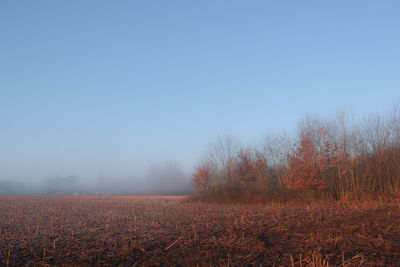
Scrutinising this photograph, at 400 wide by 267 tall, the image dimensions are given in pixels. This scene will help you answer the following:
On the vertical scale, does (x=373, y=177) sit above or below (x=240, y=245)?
above

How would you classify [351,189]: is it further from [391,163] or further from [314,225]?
[314,225]

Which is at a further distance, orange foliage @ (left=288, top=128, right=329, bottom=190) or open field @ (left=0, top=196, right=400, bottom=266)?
orange foliage @ (left=288, top=128, right=329, bottom=190)

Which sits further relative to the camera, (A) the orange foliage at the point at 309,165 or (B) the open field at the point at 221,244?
(A) the orange foliage at the point at 309,165

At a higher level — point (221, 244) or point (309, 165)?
point (309, 165)

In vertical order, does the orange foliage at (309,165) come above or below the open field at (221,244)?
above

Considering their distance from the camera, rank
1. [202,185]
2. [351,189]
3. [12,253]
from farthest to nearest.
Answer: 1. [202,185]
2. [351,189]
3. [12,253]

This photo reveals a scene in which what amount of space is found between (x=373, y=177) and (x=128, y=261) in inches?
700

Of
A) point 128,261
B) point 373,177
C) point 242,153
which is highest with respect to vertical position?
point 242,153

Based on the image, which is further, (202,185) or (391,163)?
(202,185)

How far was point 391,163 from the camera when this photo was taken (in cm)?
1727

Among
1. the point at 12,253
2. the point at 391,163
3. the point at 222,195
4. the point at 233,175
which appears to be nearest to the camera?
the point at 12,253

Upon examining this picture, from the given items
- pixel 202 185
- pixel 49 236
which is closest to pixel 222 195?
pixel 202 185

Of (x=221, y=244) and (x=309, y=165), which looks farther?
(x=309, y=165)

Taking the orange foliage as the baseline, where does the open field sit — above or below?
below
